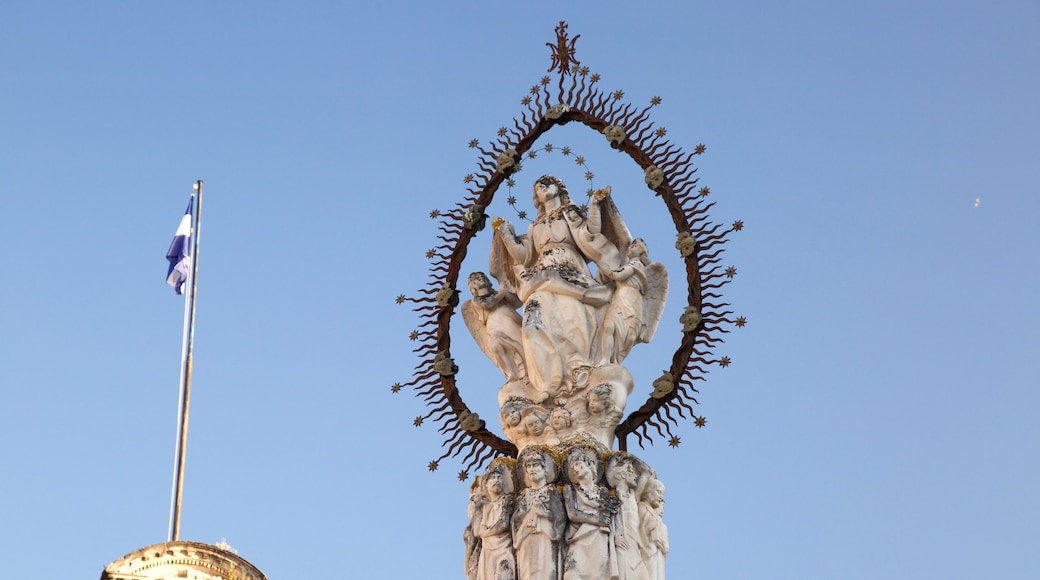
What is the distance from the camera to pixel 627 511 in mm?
18219

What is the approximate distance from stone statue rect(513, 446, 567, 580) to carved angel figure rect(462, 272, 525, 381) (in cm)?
152

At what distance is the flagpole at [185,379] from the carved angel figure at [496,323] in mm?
5017

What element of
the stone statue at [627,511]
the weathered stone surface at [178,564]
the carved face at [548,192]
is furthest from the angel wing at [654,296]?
the weathered stone surface at [178,564]

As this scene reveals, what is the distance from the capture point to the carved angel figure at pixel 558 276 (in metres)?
19.4

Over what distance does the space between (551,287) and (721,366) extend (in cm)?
193

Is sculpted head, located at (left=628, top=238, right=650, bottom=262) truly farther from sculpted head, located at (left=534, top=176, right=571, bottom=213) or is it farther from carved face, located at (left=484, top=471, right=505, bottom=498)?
carved face, located at (left=484, top=471, right=505, bottom=498)

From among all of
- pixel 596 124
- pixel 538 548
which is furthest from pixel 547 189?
pixel 538 548

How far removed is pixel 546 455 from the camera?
18609 millimetres

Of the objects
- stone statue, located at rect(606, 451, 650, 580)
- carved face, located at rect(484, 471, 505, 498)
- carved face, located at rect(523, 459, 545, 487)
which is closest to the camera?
stone statue, located at rect(606, 451, 650, 580)

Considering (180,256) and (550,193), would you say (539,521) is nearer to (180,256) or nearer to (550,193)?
(550,193)

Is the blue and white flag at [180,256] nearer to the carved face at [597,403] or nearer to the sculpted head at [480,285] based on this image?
the sculpted head at [480,285]

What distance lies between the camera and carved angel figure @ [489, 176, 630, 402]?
19406 mm

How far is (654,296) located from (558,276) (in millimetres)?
975

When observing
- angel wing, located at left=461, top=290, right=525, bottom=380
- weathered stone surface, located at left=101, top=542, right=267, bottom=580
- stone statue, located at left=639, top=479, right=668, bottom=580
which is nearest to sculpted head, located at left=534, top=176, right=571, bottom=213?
angel wing, located at left=461, top=290, right=525, bottom=380
